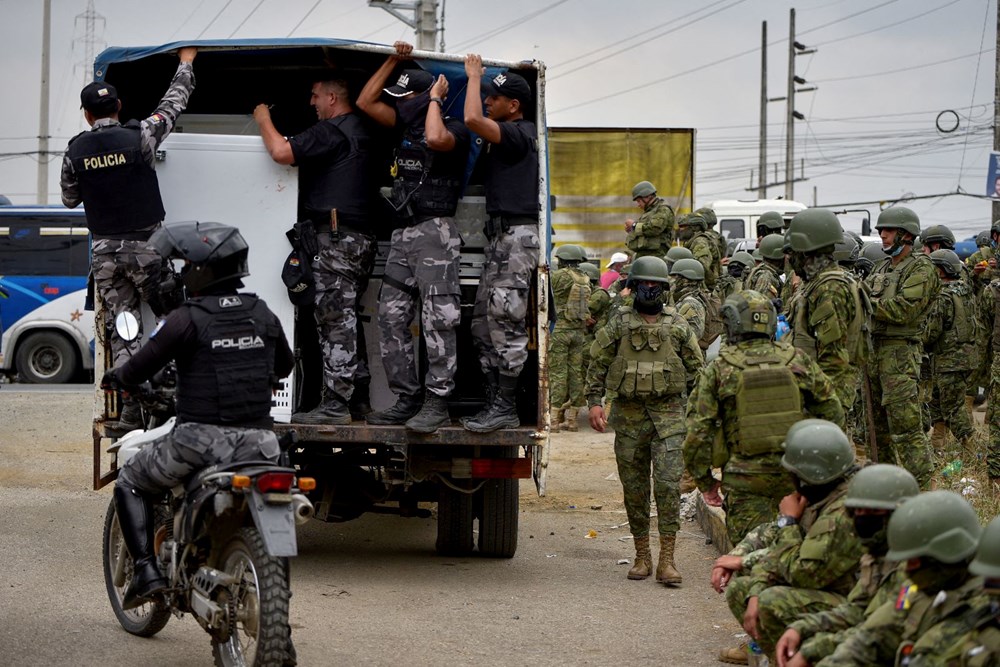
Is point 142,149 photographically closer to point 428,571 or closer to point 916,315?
point 428,571

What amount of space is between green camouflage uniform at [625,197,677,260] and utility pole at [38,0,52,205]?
2797 cm

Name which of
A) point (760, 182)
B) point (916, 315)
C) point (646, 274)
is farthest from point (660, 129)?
point (760, 182)

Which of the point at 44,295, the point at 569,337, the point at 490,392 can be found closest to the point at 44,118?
the point at 44,295

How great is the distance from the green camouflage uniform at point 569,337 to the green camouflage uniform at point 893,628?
1150 centimetres

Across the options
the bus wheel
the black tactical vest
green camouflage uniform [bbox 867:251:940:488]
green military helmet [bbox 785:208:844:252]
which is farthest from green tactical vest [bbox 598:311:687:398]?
the bus wheel

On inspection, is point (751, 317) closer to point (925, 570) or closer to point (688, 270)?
point (925, 570)

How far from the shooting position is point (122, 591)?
6.72m

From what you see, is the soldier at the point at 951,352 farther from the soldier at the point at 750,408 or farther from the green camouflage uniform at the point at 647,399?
the soldier at the point at 750,408

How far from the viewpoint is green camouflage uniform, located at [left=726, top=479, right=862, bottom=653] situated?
532 cm

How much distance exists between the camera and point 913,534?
4.28m

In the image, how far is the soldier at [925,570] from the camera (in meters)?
4.21

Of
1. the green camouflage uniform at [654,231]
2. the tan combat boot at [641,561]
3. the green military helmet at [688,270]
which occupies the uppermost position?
the green camouflage uniform at [654,231]

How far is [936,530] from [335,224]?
15.9ft

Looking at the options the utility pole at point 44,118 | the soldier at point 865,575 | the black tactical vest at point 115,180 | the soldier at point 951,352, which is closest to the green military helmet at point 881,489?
A: the soldier at point 865,575
